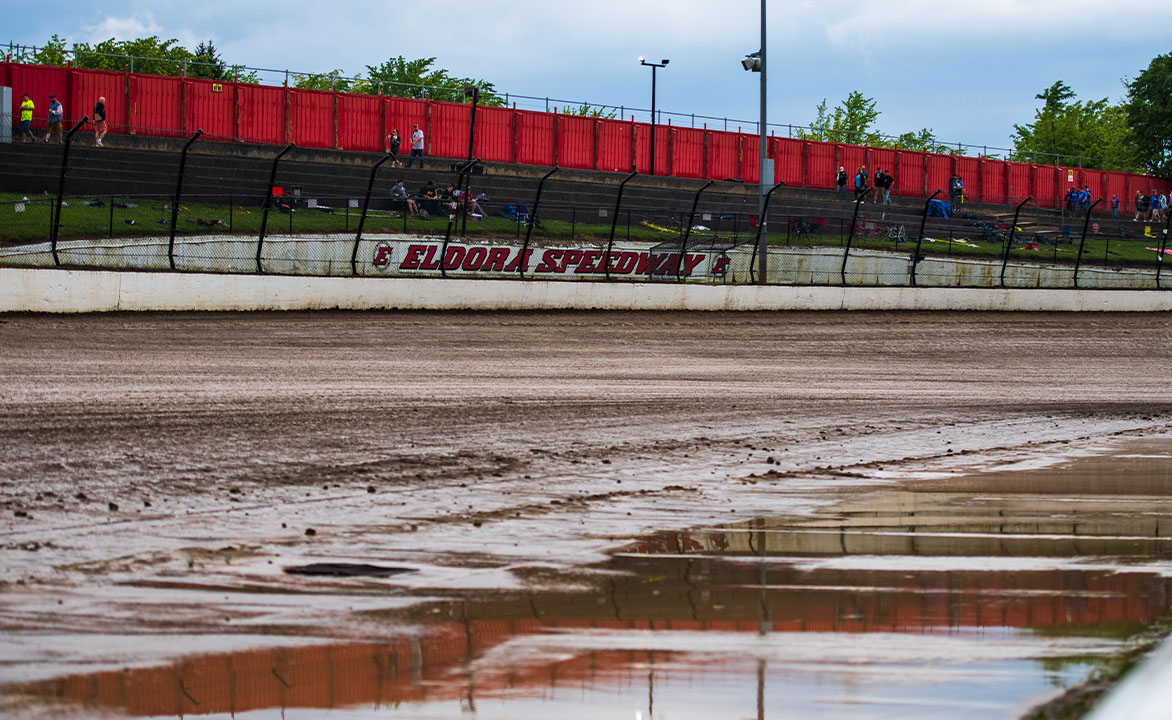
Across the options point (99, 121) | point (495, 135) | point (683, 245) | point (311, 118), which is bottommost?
point (683, 245)

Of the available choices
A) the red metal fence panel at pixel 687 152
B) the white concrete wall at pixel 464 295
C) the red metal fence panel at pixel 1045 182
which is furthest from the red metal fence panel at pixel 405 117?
the red metal fence panel at pixel 1045 182

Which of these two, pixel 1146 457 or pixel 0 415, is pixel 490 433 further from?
pixel 1146 457

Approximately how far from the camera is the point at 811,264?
28.8 metres

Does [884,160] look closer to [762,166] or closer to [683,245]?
[762,166]

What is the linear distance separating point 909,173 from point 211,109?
3311cm

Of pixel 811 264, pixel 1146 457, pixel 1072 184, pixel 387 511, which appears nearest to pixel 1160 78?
pixel 1072 184

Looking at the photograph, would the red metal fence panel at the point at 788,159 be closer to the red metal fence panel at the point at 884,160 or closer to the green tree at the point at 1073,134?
the red metal fence panel at the point at 884,160

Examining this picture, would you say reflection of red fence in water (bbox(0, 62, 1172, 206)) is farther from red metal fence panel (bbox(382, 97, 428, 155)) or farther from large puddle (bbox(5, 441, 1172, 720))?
large puddle (bbox(5, 441, 1172, 720))

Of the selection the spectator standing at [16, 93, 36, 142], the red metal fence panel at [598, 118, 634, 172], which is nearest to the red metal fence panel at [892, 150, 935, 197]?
the red metal fence panel at [598, 118, 634, 172]

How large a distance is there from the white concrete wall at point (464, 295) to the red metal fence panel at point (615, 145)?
76.2 feet

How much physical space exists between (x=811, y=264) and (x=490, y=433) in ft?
64.7

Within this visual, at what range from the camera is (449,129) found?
4712 cm

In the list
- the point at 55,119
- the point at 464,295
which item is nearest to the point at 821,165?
the point at 55,119

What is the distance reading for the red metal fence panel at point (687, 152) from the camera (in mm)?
52844
